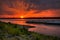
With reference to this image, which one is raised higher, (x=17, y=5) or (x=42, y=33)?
(x=17, y=5)

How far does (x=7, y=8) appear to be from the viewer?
5.22 ft

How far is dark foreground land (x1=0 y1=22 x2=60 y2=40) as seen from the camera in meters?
1.35

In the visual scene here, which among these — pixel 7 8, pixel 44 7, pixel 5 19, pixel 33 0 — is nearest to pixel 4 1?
pixel 7 8

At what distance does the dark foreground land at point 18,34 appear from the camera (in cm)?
135

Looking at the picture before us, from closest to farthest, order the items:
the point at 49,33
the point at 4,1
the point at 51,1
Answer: the point at 49,33
the point at 51,1
the point at 4,1

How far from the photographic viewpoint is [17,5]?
1.59 m

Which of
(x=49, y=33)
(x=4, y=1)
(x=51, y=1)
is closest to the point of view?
(x=49, y=33)

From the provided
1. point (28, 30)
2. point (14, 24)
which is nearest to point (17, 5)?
point (14, 24)

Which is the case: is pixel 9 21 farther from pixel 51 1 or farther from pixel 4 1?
pixel 51 1

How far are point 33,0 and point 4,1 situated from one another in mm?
309

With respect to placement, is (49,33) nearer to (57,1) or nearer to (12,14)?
(57,1)

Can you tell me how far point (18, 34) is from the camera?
1.39m

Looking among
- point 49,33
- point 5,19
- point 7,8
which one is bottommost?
point 49,33

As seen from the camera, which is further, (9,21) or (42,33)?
(9,21)
